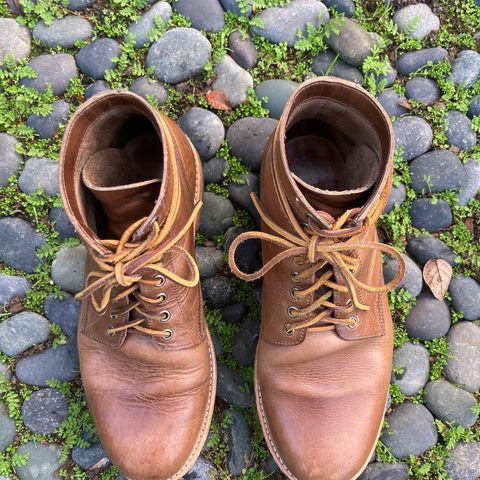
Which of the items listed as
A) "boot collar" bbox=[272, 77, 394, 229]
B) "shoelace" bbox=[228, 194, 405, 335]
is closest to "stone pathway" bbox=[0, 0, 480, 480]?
"shoelace" bbox=[228, 194, 405, 335]

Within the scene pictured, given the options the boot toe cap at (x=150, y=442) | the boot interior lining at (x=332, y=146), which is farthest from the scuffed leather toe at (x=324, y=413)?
the boot interior lining at (x=332, y=146)

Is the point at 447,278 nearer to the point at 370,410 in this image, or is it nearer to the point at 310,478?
the point at 370,410

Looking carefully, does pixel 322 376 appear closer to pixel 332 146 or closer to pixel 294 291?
pixel 294 291

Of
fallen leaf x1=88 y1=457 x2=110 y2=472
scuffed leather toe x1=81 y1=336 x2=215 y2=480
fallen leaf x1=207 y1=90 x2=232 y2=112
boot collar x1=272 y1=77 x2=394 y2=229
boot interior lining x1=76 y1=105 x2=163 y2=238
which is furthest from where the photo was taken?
fallen leaf x1=207 y1=90 x2=232 y2=112

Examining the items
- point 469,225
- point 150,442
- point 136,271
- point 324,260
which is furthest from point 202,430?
point 469,225

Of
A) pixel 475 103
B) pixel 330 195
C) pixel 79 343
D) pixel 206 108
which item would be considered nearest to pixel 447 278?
pixel 475 103

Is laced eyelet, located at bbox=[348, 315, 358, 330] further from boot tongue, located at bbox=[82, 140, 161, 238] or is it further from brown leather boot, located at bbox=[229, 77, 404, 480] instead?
boot tongue, located at bbox=[82, 140, 161, 238]
